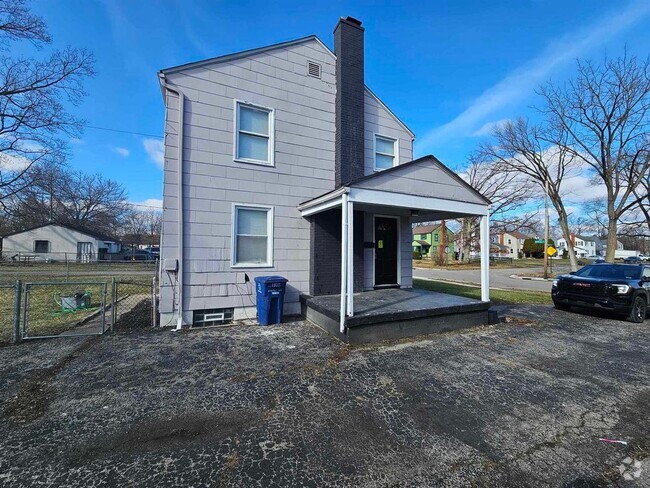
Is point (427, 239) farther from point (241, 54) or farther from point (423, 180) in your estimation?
point (241, 54)

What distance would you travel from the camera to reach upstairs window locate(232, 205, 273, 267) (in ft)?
23.2

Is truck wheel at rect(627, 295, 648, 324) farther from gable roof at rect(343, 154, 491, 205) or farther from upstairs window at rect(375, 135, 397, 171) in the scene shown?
upstairs window at rect(375, 135, 397, 171)

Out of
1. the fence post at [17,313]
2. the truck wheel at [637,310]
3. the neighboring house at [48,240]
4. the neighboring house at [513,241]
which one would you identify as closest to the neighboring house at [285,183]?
the fence post at [17,313]

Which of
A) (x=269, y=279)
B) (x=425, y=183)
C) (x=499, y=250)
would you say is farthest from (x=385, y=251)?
(x=499, y=250)

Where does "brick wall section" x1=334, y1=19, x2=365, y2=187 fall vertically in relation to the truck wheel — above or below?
above

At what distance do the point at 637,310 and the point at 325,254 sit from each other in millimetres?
8292

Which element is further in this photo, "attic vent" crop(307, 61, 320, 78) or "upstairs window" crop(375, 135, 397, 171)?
"upstairs window" crop(375, 135, 397, 171)

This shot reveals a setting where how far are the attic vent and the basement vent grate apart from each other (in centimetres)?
666

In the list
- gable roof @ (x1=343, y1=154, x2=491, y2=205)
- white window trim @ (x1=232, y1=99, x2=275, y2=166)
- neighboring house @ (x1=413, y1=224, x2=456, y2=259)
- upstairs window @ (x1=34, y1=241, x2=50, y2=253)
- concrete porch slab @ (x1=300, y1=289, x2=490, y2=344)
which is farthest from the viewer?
neighboring house @ (x1=413, y1=224, x2=456, y2=259)

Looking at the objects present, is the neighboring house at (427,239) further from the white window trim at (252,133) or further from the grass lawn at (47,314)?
the grass lawn at (47,314)

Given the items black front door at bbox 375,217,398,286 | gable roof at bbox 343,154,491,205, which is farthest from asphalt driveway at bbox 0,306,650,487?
black front door at bbox 375,217,398,286

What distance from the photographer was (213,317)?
22.2 ft

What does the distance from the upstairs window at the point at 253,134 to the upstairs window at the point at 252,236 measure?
124cm

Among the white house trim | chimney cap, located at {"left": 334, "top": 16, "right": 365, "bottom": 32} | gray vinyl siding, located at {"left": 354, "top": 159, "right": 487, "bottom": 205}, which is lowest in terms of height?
the white house trim
